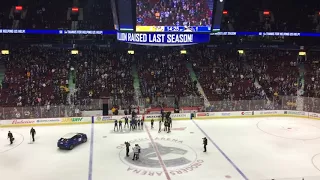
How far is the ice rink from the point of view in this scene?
19078 millimetres

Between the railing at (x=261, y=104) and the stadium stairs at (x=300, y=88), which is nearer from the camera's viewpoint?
the railing at (x=261, y=104)

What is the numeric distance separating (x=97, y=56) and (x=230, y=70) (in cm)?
1511

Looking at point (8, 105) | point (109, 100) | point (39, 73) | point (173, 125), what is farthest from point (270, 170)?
point (39, 73)

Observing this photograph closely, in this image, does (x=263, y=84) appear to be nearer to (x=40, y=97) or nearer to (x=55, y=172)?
(x=40, y=97)

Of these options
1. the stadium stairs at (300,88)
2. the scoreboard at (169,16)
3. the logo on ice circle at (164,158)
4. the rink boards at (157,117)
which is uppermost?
the scoreboard at (169,16)

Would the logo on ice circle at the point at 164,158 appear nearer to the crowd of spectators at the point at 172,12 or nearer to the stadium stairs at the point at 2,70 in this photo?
the crowd of spectators at the point at 172,12

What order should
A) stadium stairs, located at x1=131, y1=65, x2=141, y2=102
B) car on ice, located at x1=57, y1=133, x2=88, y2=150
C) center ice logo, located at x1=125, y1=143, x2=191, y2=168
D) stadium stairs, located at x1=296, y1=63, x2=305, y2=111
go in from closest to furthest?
center ice logo, located at x1=125, y1=143, x2=191, y2=168 < car on ice, located at x1=57, y1=133, x2=88, y2=150 < stadium stairs, located at x1=296, y1=63, x2=305, y2=111 < stadium stairs, located at x1=131, y1=65, x2=141, y2=102

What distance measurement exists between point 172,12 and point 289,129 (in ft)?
45.3

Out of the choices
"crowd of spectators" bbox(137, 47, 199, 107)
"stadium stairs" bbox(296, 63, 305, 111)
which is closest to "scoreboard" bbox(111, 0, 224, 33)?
"crowd of spectators" bbox(137, 47, 199, 107)

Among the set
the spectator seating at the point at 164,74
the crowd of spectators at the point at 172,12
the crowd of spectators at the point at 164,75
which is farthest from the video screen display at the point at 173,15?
the spectator seating at the point at 164,74

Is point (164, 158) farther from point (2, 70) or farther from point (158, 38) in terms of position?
point (2, 70)

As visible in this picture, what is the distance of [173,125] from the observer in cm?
2988

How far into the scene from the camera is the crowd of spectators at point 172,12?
23.4m

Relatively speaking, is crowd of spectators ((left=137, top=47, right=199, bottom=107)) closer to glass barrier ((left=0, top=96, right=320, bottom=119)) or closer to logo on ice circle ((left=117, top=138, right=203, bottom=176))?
glass barrier ((left=0, top=96, right=320, bottom=119))
